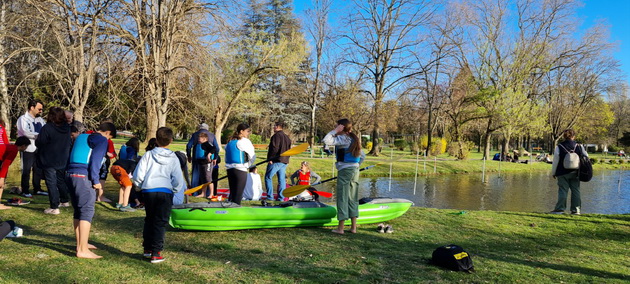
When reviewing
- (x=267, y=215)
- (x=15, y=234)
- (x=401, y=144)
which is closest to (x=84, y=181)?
(x=15, y=234)

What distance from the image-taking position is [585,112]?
45.2 metres

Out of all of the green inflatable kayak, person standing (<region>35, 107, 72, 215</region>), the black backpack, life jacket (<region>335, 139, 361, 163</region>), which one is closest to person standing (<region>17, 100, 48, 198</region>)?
person standing (<region>35, 107, 72, 215</region>)

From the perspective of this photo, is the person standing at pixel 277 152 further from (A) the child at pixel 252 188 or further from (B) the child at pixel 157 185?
(B) the child at pixel 157 185

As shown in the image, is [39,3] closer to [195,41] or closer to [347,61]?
[195,41]

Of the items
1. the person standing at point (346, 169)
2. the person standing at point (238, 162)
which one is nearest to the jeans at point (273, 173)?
the person standing at point (238, 162)

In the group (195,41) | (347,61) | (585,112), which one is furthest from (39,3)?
(585,112)

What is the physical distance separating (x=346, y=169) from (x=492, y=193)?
1133 centimetres

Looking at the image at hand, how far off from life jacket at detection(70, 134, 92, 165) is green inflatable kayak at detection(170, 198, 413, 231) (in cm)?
134

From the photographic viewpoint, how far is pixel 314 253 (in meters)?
4.96

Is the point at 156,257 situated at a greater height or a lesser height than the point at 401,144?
lesser

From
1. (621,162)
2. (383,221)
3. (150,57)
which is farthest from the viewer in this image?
(621,162)

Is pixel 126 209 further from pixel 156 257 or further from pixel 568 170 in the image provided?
pixel 568 170

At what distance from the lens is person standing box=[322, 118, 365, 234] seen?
6.01 meters

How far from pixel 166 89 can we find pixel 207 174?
5369 millimetres
